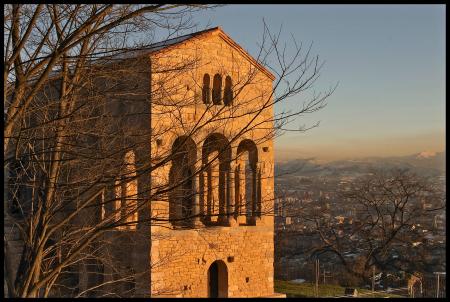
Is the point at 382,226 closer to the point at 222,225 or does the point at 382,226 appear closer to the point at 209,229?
the point at 222,225

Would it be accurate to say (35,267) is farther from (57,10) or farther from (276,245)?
(276,245)

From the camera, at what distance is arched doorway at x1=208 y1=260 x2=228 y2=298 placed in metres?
18.1

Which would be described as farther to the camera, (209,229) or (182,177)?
(209,229)

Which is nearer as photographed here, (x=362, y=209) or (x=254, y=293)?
(x=254, y=293)

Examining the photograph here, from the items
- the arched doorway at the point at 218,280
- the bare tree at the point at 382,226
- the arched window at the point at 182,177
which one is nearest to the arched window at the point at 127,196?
the arched window at the point at 182,177

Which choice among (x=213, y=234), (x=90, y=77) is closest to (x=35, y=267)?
(x=90, y=77)

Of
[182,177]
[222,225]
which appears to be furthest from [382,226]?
[182,177]

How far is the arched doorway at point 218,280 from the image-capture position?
59.3 feet

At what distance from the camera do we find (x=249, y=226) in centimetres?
1859

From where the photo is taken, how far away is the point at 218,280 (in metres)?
18.3

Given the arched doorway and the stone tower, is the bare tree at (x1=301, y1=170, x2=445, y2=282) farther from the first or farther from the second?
the arched doorway

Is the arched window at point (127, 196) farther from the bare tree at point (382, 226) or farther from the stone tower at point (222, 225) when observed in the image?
the bare tree at point (382, 226)

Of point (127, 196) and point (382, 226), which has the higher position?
point (127, 196)

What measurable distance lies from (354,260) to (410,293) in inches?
265
